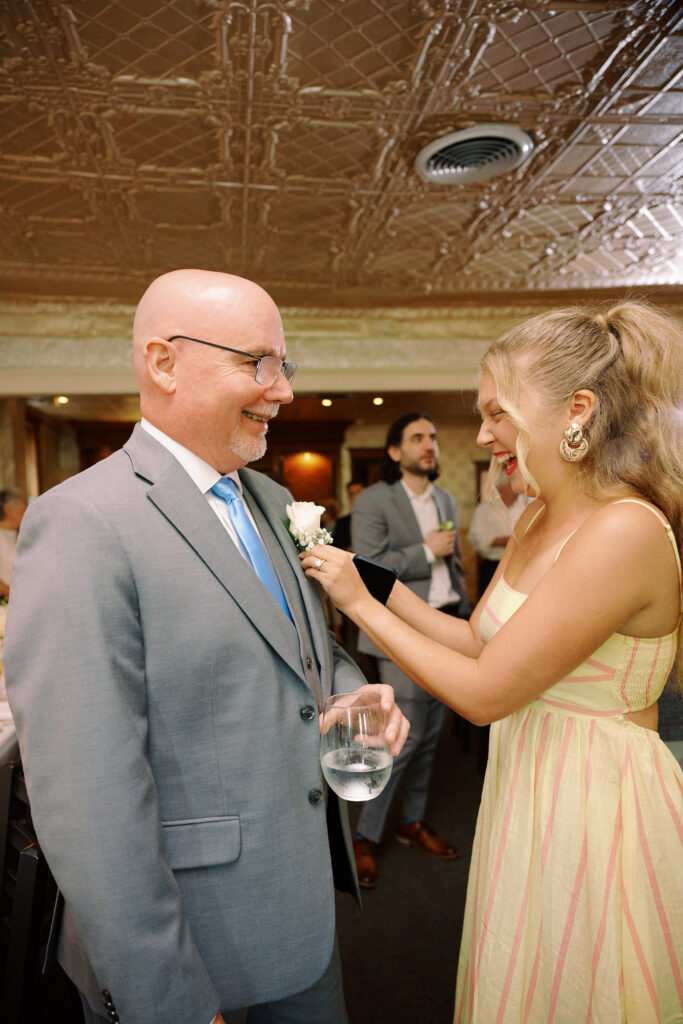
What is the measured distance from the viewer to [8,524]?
493 centimetres

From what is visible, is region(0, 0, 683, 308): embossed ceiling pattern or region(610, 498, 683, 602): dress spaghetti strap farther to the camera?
region(0, 0, 683, 308): embossed ceiling pattern

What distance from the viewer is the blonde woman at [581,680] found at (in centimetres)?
118

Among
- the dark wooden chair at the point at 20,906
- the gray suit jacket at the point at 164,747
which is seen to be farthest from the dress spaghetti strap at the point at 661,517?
the dark wooden chair at the point at 20,906

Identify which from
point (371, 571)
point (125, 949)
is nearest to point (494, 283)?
point (371, 571)

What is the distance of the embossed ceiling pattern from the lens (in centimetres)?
236

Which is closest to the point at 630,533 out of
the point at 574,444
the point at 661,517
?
the point at 661,517

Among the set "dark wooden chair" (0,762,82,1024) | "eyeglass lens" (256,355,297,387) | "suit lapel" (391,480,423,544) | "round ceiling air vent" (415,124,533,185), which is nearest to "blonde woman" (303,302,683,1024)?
"eyeglass lens" (256,355,297,387)

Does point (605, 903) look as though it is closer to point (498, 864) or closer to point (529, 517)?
point (498, 864)

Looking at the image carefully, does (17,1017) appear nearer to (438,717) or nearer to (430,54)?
(438,717)

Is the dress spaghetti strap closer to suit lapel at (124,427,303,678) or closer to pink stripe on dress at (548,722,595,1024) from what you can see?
pink stripe on dress at (548,722,595,1024)

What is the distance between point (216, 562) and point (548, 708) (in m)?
0.76

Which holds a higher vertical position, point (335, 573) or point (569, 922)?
point (335, 573)

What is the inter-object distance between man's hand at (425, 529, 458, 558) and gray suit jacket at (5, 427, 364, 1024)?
192 cm

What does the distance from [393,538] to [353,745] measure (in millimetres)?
2032
